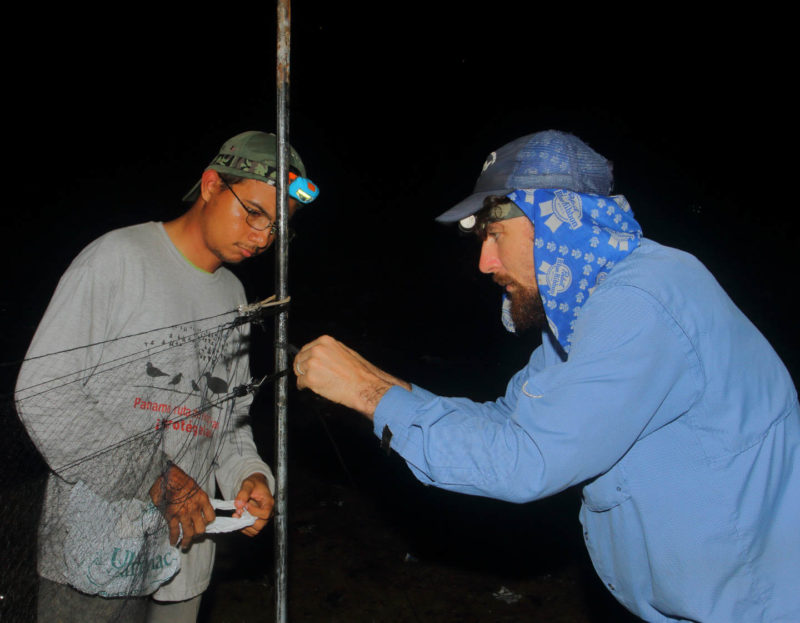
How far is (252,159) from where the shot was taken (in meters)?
2.11

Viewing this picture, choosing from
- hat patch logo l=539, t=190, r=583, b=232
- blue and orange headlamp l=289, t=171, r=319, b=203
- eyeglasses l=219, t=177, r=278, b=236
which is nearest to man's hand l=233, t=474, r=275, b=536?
eyeglasses l=219, t=177, r=278, b=236

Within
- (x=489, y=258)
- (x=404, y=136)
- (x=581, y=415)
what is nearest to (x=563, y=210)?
(x=489, y=258)

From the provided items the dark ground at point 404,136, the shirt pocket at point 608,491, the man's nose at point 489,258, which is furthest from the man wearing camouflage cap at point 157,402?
the dark ground at point 404,136

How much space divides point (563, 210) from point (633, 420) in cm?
57

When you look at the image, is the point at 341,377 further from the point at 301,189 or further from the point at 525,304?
the point at 301,189

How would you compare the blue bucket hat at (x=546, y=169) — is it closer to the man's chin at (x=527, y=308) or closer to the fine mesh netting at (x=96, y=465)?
the man's chin at (x=527, y=308)

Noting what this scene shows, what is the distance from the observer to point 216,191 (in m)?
2.14

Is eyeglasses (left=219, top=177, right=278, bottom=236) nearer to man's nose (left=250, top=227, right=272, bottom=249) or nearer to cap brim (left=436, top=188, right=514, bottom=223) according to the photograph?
man's nose (left=250, top=227, right=272, bottom=249)

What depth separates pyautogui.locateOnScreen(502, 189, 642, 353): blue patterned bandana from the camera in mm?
1491

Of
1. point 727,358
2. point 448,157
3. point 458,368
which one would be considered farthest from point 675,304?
point 448,157

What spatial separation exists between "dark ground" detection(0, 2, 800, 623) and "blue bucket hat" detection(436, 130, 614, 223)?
18.5 ft

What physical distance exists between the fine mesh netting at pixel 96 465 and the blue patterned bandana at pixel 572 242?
759 millimetres

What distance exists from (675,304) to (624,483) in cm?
47

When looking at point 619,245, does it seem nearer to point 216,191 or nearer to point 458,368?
point 216,191
